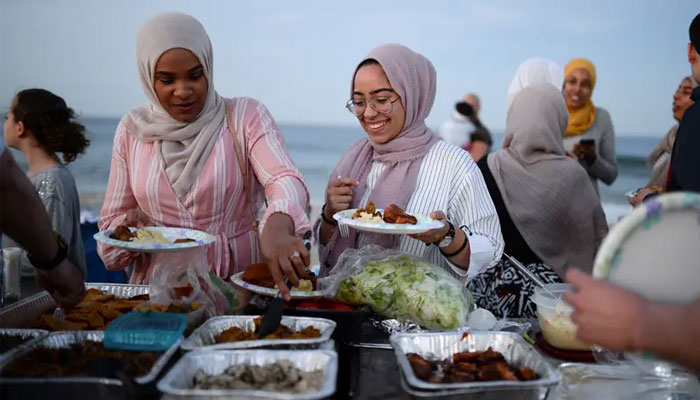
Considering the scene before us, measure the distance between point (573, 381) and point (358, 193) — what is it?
1.35 metres

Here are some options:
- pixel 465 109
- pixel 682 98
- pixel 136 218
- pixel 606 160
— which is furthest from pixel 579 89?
pixel 136 218

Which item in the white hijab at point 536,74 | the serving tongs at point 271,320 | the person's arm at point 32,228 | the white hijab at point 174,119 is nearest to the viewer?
the person's arm at point 32,228

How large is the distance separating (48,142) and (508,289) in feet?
9.41

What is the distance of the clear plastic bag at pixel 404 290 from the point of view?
6.36ft

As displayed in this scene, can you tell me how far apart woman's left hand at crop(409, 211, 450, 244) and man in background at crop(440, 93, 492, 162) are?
5.21 meters

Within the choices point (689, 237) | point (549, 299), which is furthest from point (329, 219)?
point (689, 237)

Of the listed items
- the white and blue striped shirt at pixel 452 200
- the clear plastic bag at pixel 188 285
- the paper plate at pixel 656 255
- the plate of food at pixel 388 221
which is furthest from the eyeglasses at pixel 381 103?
the paper plate at pixel 656 255

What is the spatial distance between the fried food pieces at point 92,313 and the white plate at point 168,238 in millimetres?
212

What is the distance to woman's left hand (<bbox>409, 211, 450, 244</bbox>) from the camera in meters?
2.17

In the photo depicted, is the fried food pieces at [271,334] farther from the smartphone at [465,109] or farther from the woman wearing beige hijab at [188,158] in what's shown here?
the smartphone at [465,109]

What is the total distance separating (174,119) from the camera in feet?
8.13

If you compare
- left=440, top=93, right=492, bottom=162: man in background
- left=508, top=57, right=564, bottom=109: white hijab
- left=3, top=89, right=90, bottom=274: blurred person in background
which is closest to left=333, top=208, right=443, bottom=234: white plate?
left=3, top=89, right=90, bottom=274: blurred person in background

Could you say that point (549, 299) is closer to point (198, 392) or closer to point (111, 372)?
point (198, 392)

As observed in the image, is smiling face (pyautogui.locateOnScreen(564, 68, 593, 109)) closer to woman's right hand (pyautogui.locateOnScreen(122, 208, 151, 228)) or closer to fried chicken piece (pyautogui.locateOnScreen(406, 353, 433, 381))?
woman's right hand (pyautogui.locateOnScreen(122, 208, 151, 228))
